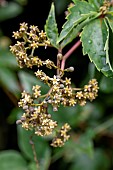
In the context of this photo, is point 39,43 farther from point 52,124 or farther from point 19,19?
point 19,19

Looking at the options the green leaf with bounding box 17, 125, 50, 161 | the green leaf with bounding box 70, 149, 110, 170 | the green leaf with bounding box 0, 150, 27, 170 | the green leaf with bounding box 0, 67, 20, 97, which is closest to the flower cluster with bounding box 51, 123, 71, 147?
the green leaf with bounding box 17, 125, 50, 161

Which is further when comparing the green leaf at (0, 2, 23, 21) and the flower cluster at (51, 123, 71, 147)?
the green leaf at (0, 2, 23, 21)

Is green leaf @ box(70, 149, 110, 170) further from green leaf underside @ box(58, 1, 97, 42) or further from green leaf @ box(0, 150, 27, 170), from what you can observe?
green leaf underside @ box(58, 1, 97, 42)

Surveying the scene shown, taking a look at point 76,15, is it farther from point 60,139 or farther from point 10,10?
point 10,10

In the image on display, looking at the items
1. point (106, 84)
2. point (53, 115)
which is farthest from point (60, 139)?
point (53, 115)

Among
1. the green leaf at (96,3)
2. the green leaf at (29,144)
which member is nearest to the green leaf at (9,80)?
the green leaf at (29,144)

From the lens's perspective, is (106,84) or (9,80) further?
(9,80)
